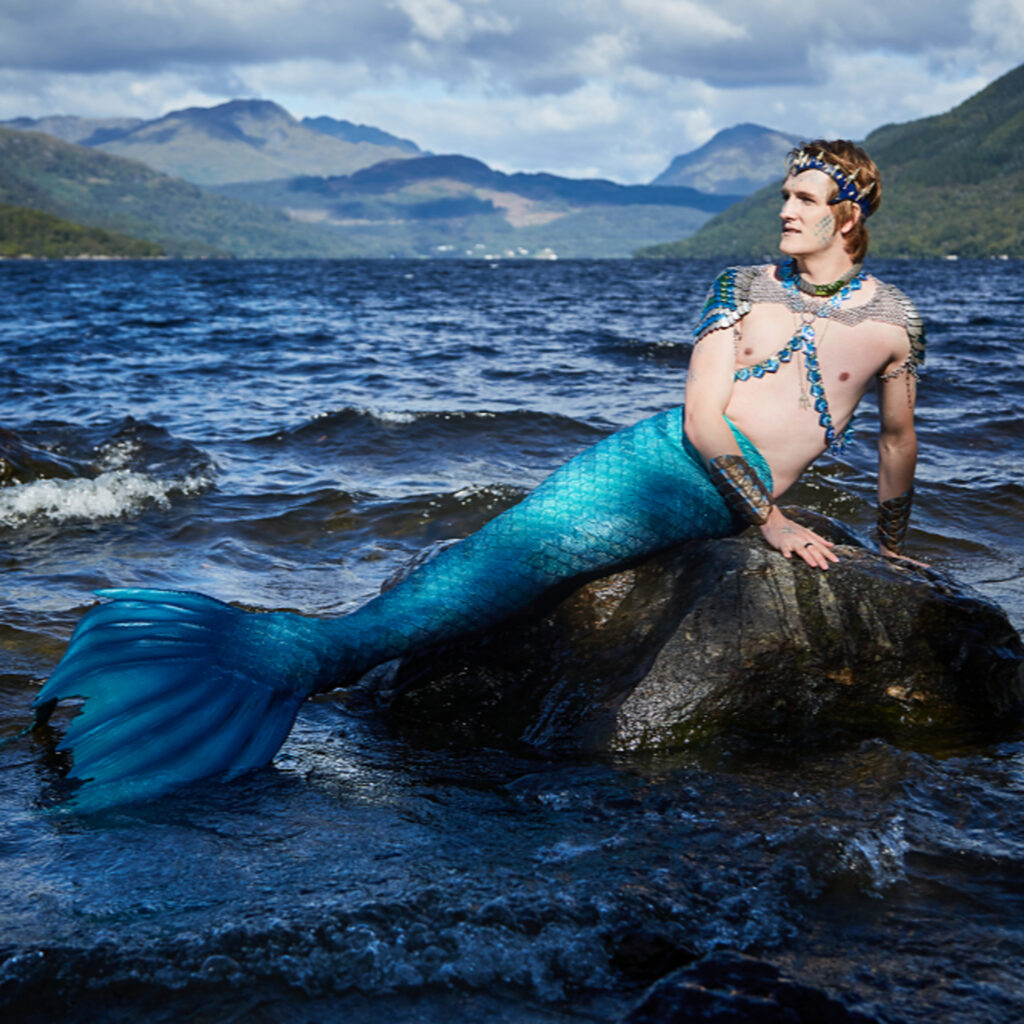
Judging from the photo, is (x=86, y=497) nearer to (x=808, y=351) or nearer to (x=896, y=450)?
(x=808, y=351)

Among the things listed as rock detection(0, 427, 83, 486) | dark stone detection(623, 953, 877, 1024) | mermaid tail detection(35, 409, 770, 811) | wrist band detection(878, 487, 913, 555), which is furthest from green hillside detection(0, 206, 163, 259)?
dark stone detection(623, 953, 877, 1024)

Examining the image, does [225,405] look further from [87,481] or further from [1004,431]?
[1004,431]

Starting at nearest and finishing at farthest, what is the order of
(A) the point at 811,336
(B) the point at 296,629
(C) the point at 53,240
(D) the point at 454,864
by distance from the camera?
(D) the point at 454,864 < (B) the point at 296,629 < (A) the point at 811,336 < (C) the point at 53,240

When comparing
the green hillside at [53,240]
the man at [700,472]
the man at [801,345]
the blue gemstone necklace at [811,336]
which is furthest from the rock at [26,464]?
the green hillside at [53,240]

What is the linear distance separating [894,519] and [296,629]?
2761 millimetres

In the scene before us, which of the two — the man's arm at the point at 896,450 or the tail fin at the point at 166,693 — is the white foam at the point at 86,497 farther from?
the man's arm at the point at 896,450

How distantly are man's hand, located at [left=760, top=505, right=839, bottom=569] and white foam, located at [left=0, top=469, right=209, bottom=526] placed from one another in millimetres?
5455

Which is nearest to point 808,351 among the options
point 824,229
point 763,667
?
point 824,229

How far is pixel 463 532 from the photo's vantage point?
738 cm

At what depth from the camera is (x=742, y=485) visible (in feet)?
12.8

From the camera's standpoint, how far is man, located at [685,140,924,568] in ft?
12.6

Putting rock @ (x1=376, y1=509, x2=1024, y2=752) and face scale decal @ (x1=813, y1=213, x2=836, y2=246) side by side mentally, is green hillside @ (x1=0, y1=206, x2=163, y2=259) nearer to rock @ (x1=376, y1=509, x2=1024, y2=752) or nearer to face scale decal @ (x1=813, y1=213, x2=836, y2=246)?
rock @ (x1=376, y1=509, x2=1024, y2=752)

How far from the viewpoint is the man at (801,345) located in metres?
3.84

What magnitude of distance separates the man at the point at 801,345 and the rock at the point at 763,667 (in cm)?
22
